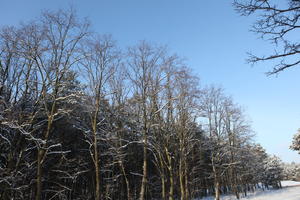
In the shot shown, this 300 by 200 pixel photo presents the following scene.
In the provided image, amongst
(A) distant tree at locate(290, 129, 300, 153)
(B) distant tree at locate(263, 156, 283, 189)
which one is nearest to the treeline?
(A) distant tree at locate(290, 129, 300, 153)

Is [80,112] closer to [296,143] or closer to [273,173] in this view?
[296,143]

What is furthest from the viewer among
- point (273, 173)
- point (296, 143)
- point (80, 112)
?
point (273, 173)

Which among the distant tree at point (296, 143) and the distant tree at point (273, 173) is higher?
the distant tree at point (296, 143)

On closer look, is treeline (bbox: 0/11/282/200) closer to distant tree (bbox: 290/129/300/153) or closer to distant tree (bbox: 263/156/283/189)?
distant tree (bbox: 290/129/300/153)

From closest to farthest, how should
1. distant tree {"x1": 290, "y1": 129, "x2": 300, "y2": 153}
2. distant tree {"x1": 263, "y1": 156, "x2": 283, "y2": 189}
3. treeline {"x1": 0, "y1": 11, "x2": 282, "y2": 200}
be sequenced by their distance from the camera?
1. treeline {"x1": 0, "y1": 11, "x2": 282, "y2": 200}
2. distant tree {"x1": 290, "y1": 129, "x2": 300, "y2": 153}
3. distant tree {"x1": 263, "y1": 156, "x2": 283, "y2": 189}

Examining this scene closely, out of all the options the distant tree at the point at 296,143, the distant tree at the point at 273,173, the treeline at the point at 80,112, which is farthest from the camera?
the distant tree at the point at 273,173

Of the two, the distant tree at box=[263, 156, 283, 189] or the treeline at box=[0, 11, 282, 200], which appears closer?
the treeline at box=[0, 11, 282, 200]

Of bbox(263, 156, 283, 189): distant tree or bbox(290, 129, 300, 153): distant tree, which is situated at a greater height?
bbox(290, 129, 300, 153): distant tree

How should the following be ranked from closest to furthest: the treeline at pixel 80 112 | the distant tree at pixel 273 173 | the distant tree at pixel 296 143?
the treeline at pixel 80 112, the distant tree at pixel 296 143, the distant tree at pixel 273 173

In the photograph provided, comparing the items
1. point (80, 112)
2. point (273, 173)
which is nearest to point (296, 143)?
point (273, 173)

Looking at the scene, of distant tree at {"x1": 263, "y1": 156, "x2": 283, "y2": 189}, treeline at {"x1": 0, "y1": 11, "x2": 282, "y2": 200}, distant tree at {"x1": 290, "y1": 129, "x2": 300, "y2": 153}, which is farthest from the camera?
distant tree at {"x1": 263, "y1": 156, "x2": 283, "y2": 189}

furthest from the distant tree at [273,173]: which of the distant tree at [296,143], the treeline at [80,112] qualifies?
the treeline at [80,112]

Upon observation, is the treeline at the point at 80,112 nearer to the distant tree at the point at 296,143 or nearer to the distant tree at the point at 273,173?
the distant tree at the point at 296,143

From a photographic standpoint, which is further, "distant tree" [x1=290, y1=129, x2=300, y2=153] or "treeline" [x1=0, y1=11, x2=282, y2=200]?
"distant tree" [x1=290, y1=129, x2=300, y2=153]
